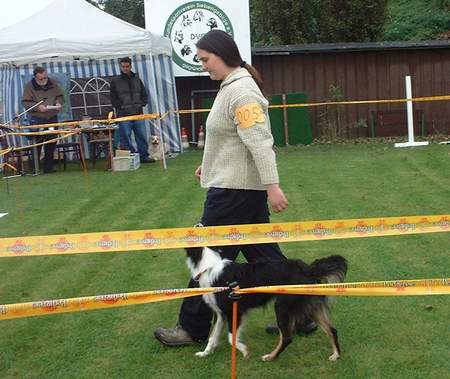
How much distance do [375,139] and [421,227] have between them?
12188mm

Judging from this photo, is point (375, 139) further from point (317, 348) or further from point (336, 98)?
point (317, 348)

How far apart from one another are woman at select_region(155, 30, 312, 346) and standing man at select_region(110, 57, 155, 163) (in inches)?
342

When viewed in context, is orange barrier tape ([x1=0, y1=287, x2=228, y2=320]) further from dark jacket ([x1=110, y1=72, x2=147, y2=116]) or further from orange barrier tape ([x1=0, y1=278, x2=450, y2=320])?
dark jacket ([x1=110, y1=72, x2=147, y2=116])

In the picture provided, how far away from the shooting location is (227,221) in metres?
3.64

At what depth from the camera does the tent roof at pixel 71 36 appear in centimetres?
1180

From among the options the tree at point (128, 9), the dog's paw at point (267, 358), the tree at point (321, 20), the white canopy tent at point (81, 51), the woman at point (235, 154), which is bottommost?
the dog's paw at point (267, 358)

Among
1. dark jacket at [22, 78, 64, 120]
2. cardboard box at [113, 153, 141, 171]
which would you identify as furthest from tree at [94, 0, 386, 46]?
cardboard box at [113, 153, 141, 171]

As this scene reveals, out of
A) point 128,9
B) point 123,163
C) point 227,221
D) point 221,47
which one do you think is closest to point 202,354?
point 227,221

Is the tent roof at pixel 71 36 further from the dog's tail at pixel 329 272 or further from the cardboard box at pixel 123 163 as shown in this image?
the dog's tail at pixel 329 272

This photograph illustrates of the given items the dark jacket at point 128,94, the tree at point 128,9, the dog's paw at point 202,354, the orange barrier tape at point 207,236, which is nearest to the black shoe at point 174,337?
the dog's paw at point 202,354

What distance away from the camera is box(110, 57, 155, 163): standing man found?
39.8 ft

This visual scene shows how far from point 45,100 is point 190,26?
13.7 feet

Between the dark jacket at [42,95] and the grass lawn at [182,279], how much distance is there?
6.57 ft

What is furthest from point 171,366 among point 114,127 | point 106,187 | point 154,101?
point 154,101
